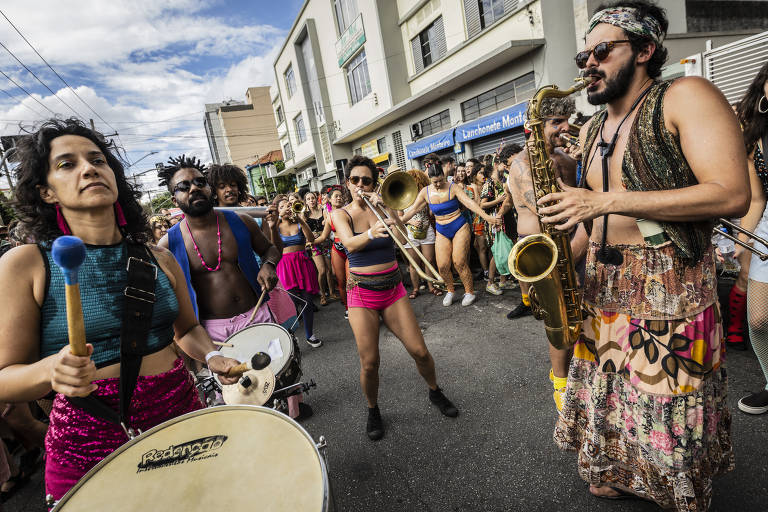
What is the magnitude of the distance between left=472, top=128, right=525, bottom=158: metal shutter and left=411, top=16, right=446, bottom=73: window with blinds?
157 inches

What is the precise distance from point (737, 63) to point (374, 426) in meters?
7.39

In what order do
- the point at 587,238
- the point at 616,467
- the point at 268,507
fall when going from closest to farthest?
the point at 268,507
the point at 616,467
the point at 587,238

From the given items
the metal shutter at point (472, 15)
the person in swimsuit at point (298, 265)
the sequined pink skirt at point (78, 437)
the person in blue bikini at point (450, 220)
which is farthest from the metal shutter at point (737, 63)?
the metal shutter at point (472, 15)

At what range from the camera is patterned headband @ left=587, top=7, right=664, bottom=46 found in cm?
155

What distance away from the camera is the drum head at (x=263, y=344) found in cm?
272

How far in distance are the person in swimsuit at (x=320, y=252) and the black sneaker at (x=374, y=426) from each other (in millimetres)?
4203

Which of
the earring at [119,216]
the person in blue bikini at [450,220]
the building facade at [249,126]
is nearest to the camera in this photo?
the earring at [119,216]

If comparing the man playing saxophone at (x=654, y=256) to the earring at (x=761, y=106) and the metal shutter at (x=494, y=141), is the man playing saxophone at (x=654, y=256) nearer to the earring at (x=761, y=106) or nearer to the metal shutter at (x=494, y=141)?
the earring at (x=761, y=106)

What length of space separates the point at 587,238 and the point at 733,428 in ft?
5.65

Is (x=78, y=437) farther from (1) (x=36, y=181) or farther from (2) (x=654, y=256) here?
(2) (x=654, y=256)

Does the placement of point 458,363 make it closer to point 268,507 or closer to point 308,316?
point 308,316

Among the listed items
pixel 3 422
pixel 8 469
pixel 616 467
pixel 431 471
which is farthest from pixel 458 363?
pixel 3 422

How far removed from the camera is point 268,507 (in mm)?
1122

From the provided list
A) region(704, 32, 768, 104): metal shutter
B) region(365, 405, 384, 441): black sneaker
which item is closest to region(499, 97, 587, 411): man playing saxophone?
region(365, 405, 384, 441): black sneaker
